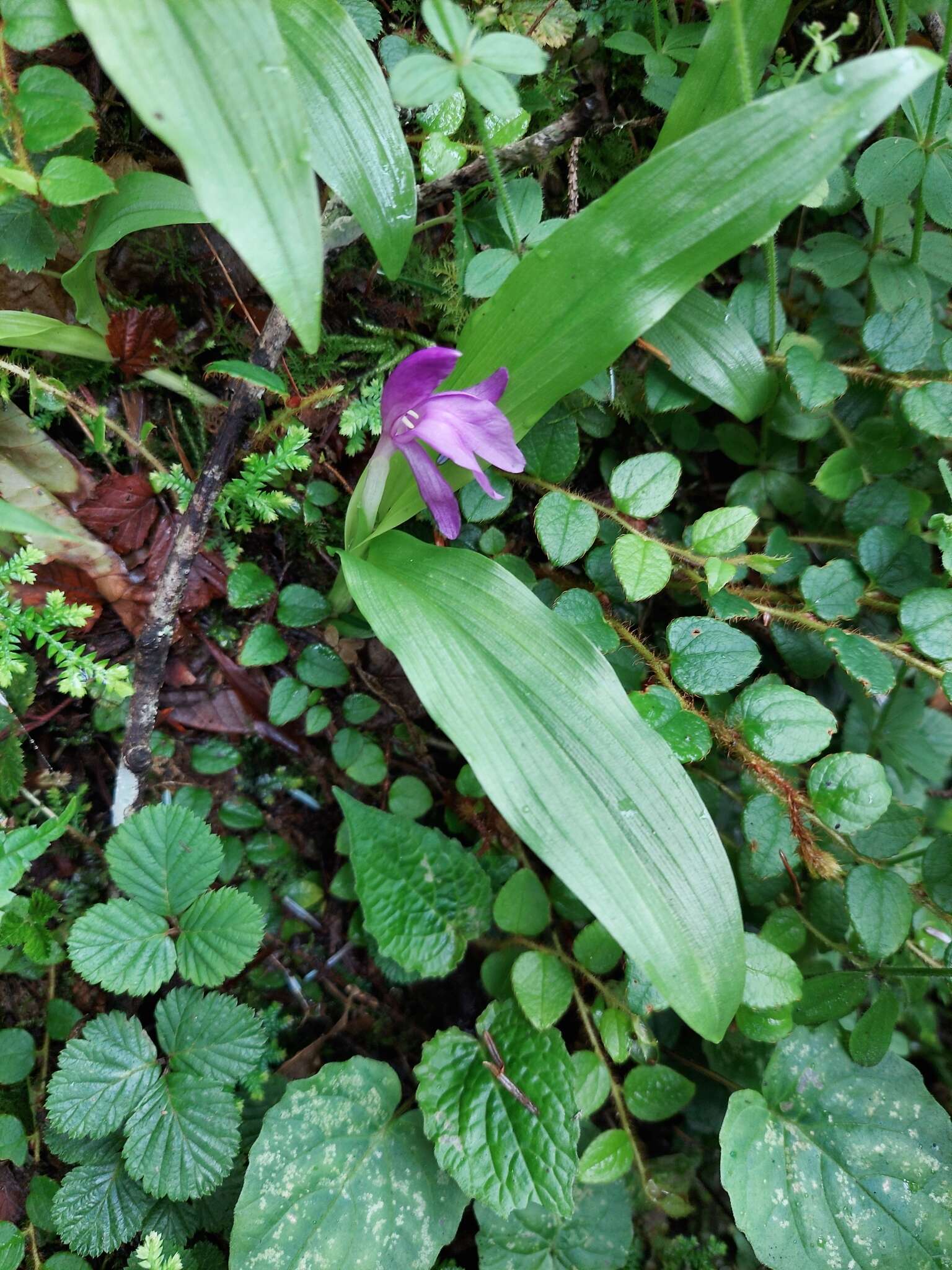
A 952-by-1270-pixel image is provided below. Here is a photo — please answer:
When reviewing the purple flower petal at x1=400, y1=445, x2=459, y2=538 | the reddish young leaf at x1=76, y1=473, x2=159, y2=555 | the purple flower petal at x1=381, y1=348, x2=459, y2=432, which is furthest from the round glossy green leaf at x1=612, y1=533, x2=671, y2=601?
the reddish young leaf at x1=76, y1=473, x2=159, y2=555

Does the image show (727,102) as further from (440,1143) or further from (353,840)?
(440,1143)

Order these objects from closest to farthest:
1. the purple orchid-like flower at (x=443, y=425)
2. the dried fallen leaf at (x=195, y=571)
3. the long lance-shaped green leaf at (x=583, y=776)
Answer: the long lance-shaped green leaf at (x=583, y=776) < the purple orchid-like flower at (x=443, y=425) < the dried fallen leaf at (x=195, y=571)

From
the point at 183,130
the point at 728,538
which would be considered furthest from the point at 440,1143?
the point at 183,130

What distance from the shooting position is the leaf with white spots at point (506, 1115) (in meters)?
1.21

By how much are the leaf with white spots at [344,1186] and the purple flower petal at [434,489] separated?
95 cm

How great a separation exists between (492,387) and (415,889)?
2.88ft

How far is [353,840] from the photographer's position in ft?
4.36

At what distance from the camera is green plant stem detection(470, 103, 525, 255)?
1067 mm

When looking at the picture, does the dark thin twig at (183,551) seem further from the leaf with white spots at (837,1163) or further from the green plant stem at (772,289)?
the leaf with white spots at (837,1163)

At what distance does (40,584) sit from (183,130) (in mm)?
856

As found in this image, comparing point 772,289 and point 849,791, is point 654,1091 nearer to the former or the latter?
point 849,791

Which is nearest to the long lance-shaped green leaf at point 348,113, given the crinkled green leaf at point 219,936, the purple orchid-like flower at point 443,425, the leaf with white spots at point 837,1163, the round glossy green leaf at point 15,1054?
the purple orchid-like flower at point 443,425

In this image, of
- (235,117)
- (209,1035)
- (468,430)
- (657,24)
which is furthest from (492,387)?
(209,1035)

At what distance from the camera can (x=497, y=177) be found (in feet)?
3.70
